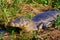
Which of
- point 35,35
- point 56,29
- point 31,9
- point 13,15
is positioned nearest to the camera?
point 35,35

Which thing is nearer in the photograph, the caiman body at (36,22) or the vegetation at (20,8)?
the caiman body at (36,22)

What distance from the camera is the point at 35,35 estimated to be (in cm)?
535

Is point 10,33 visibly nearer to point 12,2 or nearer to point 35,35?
point 35,35

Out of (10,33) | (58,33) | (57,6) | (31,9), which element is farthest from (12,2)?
(58,33)

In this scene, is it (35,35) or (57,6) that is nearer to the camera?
(35,35)

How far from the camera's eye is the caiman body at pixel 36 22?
5430 millimetres

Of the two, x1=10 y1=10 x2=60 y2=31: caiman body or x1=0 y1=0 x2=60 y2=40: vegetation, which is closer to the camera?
x1=10 y1=10 x2=60 y2=31: caiman body

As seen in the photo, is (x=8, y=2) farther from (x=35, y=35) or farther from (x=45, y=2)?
(x=35, y=35)

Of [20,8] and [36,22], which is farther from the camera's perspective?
[20,8]

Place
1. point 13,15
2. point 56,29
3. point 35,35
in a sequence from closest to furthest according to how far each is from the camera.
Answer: point 35,35
point 56,29
point 13,15

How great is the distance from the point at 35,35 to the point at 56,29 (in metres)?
0.62

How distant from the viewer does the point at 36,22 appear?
583 cm

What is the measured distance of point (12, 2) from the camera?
7215 mm

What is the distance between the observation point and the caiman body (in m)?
5.43
